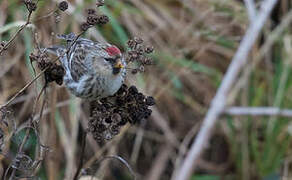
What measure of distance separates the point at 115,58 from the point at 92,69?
195 millimetres

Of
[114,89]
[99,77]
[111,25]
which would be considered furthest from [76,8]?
[114,89]

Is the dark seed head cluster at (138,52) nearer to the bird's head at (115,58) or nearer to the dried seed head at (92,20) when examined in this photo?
the dried seed head at (92,20)

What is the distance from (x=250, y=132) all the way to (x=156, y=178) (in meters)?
0.73

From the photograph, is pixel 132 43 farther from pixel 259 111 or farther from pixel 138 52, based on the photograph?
pixel 259 111

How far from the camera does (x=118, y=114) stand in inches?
70.4

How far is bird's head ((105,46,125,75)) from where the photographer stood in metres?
2.11

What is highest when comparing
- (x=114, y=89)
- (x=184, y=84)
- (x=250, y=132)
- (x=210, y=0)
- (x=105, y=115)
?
(x=210, y=0)

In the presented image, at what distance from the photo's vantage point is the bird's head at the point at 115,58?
2.11m

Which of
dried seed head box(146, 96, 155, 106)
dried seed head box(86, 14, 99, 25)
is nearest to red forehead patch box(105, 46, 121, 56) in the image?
dried seed head box(146, 96, 155, 106)

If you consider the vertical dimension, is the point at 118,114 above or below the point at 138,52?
below

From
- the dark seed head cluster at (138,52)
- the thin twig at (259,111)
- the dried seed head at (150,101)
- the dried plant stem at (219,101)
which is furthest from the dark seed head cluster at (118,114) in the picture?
the thin twig at (259,111)

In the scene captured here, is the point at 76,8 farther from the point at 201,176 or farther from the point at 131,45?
the point at 131,45

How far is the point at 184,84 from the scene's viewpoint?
4.16 metres

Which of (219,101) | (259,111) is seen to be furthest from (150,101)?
(259,111)
